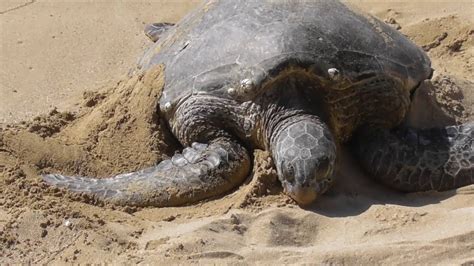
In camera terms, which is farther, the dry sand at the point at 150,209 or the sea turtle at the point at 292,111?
the sea turtle at the point at 292,111

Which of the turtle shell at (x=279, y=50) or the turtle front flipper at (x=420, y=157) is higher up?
the turtle shell at (x=279, y=50)

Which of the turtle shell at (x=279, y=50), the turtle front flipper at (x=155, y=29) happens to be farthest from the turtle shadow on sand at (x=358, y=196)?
the turtle front flipper at (x=155, y=29)

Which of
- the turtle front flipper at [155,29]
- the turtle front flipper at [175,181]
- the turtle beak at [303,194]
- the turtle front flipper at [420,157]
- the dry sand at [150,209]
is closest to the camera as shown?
the dry sand at [150,209]

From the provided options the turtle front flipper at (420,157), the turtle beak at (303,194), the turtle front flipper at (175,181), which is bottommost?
the turtle front flipper at (420,157)

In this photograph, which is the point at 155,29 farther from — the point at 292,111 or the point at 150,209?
the point at 150,209

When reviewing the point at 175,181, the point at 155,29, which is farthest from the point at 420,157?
the point at 155,29

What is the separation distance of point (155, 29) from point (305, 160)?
3.03m

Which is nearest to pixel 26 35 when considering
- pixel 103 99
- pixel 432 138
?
pixel 103 99

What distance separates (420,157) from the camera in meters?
4.66

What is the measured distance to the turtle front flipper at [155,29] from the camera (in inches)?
271

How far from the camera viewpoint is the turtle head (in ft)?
14.1

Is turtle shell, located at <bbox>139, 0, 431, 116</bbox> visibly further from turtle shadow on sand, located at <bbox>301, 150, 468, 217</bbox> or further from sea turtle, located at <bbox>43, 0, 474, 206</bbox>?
turtle shadow on sand, located at <bbox>301, 150, 468, 217</bbox>

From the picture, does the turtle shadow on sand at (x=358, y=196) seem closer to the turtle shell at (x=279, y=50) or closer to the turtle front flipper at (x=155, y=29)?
the turtle shell at (x=279, y=50)

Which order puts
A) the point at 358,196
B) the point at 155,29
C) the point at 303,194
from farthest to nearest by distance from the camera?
the point at 155,29
the point at 358,196
the point at 303,194
